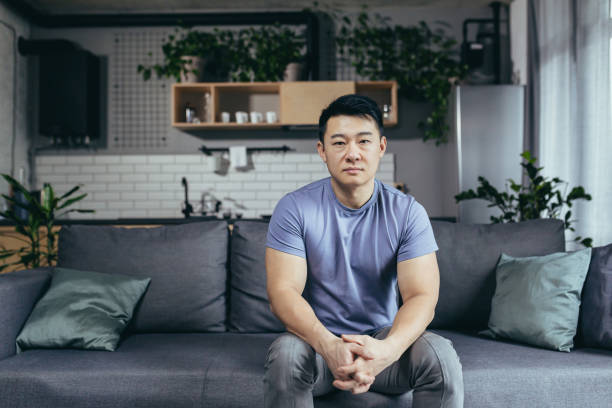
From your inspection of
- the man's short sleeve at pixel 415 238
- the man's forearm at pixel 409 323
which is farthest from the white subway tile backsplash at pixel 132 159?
the man's forearm at pixel 409 323

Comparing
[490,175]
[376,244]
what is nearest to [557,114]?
[490,175]

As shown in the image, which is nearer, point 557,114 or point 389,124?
point 557,114

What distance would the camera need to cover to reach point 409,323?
51.7 inches

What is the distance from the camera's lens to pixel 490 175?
12.3 feet

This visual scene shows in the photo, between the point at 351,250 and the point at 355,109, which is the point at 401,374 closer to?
the point at 351,250

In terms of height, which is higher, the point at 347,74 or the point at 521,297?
the point at 347,74

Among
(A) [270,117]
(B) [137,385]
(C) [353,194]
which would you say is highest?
(A) [270,117]

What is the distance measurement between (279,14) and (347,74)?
86cm

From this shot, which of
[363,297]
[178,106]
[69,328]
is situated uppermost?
[178,106]

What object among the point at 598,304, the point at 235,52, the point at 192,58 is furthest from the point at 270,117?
the point at 598,304

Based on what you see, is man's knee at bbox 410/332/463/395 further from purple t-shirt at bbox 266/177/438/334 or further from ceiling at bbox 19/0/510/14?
ceiling at bbox 19/0/510/14

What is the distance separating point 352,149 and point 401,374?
2.28ft

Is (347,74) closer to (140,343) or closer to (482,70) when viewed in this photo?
(482,70)

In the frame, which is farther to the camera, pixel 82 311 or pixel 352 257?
pixel 82 311
